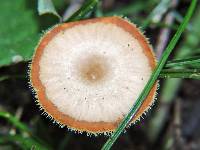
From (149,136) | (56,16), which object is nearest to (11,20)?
(56,16)

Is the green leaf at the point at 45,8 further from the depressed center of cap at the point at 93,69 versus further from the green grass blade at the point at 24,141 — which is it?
the green grass blade at the point at 24,141

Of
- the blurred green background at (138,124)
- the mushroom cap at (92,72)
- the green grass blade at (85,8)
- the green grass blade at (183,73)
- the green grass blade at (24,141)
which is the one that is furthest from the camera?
the blurred green background at (138,124)

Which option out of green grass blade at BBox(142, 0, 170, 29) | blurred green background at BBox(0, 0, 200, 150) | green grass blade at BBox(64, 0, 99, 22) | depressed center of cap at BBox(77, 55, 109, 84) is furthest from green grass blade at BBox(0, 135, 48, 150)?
green grass blade at BBox(142, 0, 170, 29)

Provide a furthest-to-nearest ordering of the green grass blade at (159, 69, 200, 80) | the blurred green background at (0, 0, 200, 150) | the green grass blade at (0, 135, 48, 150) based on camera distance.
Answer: the blurred green background at (0, 0, 200, 150)
the green grass blade at (0, 135, 48, 150)
the green grass blade at (159, 69, 200, 80)

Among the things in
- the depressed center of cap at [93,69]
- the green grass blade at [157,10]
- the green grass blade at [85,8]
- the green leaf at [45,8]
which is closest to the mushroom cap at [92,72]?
the depressed center of cap at [93,69]

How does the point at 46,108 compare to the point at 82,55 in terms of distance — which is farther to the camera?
→ the point at 82,55

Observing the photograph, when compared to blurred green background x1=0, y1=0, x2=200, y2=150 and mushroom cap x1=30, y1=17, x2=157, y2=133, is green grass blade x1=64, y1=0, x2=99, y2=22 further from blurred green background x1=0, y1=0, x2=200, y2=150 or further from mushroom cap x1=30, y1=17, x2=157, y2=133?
blurred green background x1=0, y1=0, x2=200, y2=150

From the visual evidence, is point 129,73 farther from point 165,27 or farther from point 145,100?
point 165,27
